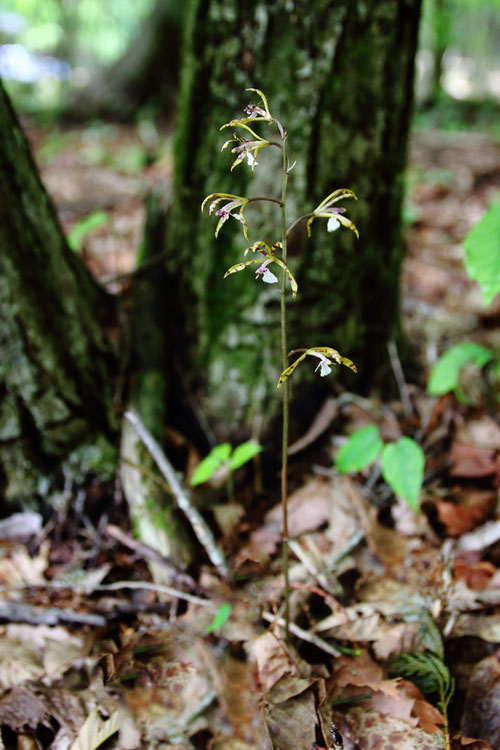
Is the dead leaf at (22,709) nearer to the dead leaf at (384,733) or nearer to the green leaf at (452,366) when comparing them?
the dead leaf at (384,733)

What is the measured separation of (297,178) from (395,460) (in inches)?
34.2

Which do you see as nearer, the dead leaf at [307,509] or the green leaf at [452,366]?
the dead leaf at [307,509]

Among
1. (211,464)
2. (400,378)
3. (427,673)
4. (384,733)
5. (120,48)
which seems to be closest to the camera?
(384,733)

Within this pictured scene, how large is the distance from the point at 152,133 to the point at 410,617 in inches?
242

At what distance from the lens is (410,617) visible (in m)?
1.29

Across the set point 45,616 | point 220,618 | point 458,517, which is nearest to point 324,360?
point 220,618

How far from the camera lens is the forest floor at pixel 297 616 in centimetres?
110

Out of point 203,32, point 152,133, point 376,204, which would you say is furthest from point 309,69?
point 152,133

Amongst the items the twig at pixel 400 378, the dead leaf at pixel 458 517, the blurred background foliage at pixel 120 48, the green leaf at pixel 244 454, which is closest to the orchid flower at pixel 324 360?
the green leaf at pixel 244 454

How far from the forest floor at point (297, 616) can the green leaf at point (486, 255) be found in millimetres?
487

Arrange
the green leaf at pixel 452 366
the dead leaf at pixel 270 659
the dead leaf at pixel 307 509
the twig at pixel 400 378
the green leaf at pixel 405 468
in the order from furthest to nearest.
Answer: the twig at pixel 400 378, the green leaf at pixel 452 366, the dead leaf at pixel 307 509, the green leaf at pixel 405 468, the dead leaf at pixel 270 659

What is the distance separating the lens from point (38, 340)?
58.1 inches

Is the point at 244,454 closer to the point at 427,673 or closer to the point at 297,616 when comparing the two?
the point at 297,616

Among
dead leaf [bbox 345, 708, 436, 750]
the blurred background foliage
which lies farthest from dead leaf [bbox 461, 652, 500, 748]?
the blurred background foliage
